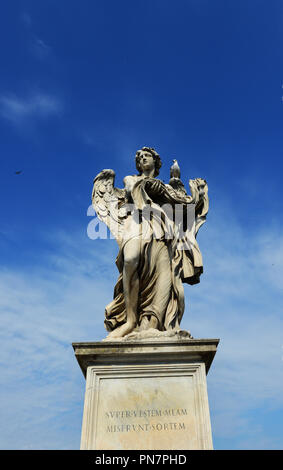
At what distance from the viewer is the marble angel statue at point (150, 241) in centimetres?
657

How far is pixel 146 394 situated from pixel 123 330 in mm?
1242

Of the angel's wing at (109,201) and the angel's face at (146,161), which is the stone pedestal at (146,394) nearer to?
the angel's wing at (109,201)

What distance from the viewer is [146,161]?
833 cm

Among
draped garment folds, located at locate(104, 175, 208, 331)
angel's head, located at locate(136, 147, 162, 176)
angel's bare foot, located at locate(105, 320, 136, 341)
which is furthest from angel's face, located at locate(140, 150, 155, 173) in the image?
angel's bare foot, located at locate(105, 320, 136, 341)

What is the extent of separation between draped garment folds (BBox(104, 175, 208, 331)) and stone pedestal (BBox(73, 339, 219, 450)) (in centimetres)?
90

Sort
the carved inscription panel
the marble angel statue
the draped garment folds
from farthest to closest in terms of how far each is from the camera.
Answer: the draped garment folds
the marble angel statue
the carved inscription panel

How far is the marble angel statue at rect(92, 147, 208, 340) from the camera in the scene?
6.57 meters

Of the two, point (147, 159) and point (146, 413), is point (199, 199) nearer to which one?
point (147, 159)

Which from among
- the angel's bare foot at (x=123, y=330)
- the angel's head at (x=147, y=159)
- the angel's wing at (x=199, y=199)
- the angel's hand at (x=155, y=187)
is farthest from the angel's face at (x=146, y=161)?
the angel's bare foot at (x=123, y=330)

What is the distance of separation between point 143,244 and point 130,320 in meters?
1.37

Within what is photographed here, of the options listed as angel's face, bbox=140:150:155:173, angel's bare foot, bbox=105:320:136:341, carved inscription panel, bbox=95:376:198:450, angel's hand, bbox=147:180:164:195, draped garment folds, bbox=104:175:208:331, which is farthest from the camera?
angel's face, bbox=140:150:155:173

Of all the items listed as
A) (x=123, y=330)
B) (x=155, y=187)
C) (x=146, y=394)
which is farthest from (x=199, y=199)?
(x=146, y=394)

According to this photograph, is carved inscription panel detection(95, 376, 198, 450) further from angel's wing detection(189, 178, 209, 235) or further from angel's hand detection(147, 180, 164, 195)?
angel's hand detection(147, 180, 164, 195)
